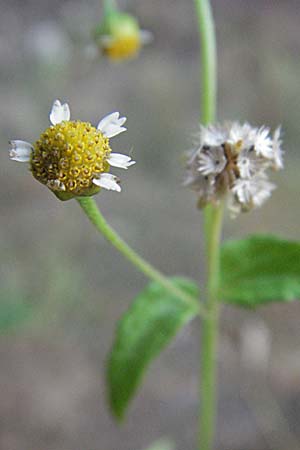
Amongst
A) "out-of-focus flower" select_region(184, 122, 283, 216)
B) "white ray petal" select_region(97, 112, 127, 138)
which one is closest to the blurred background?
"out-of-focus flower" select_region(184, 122, 283, 216)

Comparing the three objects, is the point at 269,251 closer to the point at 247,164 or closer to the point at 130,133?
the point at 247,164

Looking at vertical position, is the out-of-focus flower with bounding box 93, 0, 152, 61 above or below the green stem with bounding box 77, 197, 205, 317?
above

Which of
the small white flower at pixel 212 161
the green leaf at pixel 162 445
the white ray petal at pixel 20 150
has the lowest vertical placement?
the green leaf at pixel 162 445

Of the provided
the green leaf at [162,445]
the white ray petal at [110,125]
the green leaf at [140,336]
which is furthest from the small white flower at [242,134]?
the green leaf at [162,445]

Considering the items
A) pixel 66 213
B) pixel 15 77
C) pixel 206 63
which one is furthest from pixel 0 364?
pixel 15 77

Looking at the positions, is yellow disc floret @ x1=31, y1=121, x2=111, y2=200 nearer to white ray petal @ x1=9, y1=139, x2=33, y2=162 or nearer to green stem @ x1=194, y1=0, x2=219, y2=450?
white ray petal @ x1=9, y1=139, x2=33, y2=162

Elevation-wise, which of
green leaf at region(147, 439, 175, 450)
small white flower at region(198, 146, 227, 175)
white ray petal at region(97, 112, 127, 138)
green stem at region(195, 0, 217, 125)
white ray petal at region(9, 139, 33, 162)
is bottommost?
green leaf at region(147, 439, 175, 450)

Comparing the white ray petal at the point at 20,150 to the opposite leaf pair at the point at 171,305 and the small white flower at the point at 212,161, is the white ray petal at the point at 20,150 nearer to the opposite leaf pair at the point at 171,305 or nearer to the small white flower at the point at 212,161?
the small white flower at the point at 212,161
